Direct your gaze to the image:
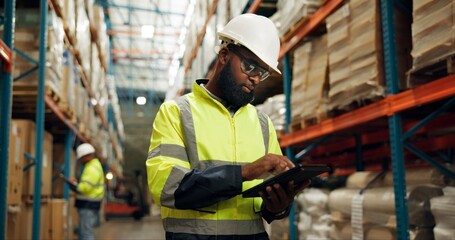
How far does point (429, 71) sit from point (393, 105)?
1.37ft

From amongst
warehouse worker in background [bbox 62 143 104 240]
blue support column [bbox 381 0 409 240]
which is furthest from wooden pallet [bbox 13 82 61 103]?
blue support column [bbox 381 0 409 240]

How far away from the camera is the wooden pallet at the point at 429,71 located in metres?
3.23

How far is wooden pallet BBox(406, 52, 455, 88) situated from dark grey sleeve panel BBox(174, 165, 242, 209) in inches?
78.2

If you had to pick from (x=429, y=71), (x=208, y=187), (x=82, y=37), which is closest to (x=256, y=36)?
(x=208, y=187)

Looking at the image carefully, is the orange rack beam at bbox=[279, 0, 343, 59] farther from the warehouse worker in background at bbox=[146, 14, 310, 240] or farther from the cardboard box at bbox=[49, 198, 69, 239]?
the cardboard box at bbox=[49, 198, 69, 239]

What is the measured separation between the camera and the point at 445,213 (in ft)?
11.1

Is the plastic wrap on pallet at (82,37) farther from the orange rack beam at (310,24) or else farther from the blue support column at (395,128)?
the blue support column at (395,128)

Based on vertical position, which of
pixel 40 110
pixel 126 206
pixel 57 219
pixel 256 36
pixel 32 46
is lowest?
pixel 126 206

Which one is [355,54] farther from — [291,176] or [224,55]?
[291,176]

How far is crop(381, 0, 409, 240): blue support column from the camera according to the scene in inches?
146

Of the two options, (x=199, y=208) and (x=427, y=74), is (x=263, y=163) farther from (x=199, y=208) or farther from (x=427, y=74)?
(x=427, y=74)

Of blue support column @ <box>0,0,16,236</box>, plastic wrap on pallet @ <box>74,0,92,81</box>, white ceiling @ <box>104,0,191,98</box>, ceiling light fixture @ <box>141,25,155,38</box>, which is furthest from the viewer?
ceiling light fixture @ <box>141,25,155,38</box>

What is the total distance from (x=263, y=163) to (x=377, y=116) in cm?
252

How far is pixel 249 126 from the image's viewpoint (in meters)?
2.31
